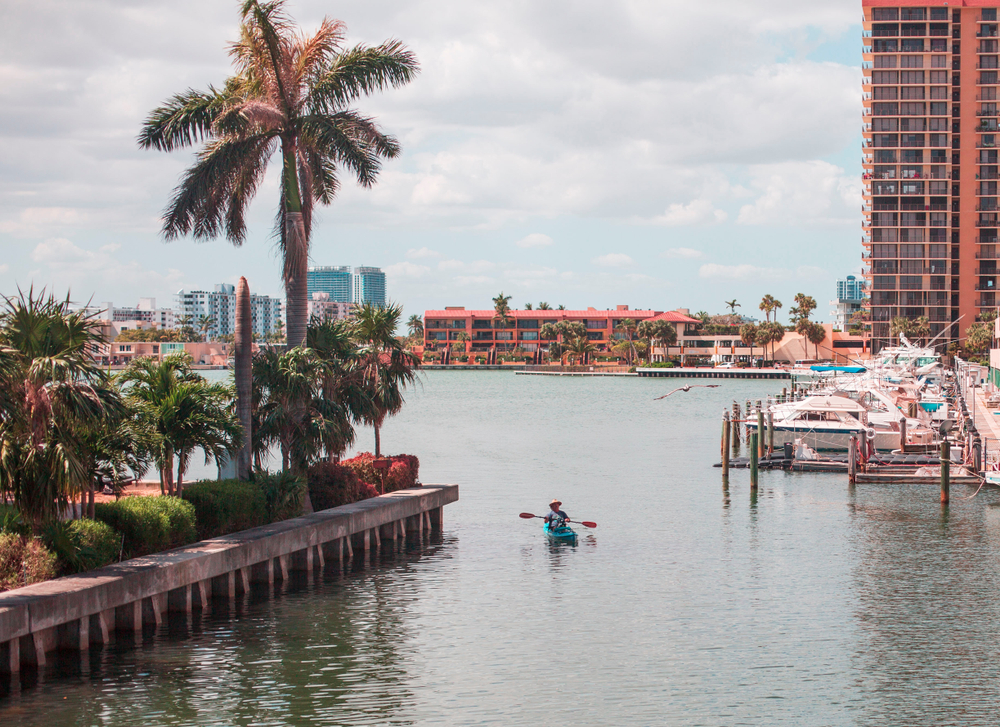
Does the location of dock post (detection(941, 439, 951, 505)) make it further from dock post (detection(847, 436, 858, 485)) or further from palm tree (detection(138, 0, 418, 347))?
palm tree (detection(138, 0, 418, 347))

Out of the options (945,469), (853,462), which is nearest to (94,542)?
(945,469)

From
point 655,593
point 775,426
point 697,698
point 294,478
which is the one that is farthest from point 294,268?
point 775,426

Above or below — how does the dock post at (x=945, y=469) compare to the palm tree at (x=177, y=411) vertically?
below

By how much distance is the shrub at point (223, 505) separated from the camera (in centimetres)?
2623

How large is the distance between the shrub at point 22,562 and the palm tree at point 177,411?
464cm

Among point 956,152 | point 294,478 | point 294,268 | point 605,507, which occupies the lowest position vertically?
point 605,507

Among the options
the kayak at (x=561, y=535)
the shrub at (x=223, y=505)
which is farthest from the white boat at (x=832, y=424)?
the shrub at (x=223, y=505)

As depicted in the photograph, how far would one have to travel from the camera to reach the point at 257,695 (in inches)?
794

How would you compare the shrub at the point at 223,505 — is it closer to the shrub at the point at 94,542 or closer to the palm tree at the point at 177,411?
the palm tree at the point at 177,411

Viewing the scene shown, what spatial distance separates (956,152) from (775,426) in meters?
130

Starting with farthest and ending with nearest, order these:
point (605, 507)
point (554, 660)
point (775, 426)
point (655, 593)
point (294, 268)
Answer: point (775, 426) < point (605, 507) < point (294, 268) < point (655, 593) < point (554, 660)

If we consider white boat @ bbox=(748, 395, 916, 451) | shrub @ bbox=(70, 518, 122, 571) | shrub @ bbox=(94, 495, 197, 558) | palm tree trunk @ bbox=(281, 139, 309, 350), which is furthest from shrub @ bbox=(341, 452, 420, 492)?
white boat @ bbox=(748, 395, 916, 451)

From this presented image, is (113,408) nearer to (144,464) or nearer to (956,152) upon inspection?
(144,464)

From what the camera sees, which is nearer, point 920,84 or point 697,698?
point 697,698
